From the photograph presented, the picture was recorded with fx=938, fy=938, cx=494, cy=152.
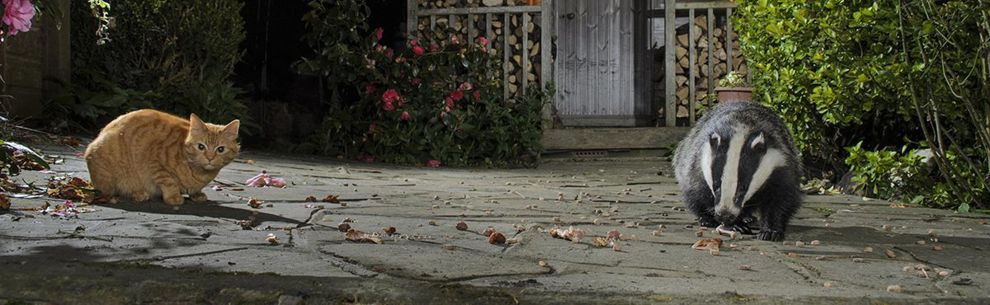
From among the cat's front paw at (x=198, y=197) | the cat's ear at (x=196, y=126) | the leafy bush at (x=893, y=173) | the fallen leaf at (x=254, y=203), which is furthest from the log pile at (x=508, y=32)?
the cat's ear at (x=196, y=126)

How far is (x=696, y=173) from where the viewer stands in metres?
5.09

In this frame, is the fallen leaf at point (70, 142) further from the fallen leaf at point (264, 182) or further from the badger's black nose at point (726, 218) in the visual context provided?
the badger's black nose at point (726, 218)

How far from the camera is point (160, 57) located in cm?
965

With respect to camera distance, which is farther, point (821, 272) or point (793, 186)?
point (793, 186)

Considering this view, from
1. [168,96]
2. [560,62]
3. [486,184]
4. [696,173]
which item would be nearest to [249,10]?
[168,96]

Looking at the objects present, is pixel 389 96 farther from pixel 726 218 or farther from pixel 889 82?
pixel 726 218

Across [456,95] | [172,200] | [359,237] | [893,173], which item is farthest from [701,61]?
[359,237]

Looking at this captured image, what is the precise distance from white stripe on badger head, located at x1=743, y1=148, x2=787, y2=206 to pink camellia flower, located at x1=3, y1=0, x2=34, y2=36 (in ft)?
11.3

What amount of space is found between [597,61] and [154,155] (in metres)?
8.12

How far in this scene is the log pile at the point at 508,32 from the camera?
11.2 metres

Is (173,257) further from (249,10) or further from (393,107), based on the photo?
(249,10)

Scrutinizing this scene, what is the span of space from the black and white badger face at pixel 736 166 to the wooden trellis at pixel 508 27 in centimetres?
643

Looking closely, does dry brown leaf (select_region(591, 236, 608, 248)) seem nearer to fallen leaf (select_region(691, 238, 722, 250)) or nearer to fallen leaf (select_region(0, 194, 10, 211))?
fallen leaf (select_region(691, 238, 722, 250))

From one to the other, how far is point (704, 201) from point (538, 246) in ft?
4.30
